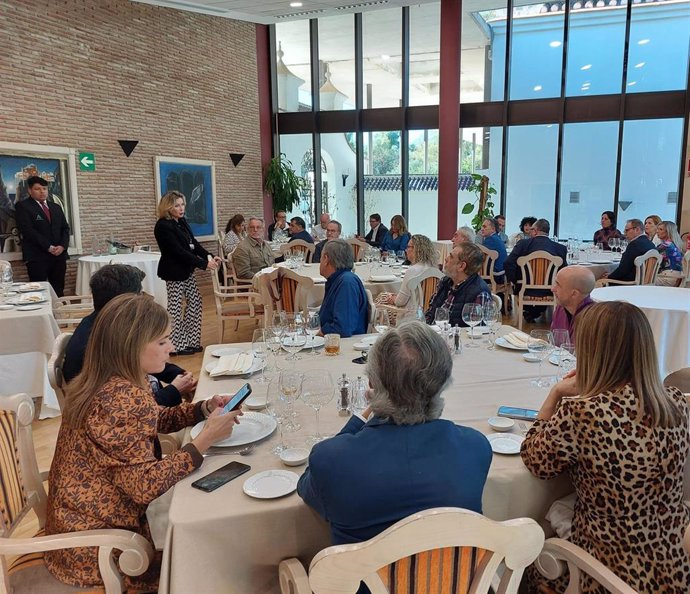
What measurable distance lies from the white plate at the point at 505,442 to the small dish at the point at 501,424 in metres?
0.04

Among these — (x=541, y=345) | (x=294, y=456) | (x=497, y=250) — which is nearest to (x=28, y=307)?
(x=294, y=456)

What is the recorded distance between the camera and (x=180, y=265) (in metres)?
5.85

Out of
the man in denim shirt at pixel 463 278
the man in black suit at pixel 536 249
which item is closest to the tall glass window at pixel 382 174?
the man in black suit at pixel 536 249

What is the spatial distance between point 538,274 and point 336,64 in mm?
7999

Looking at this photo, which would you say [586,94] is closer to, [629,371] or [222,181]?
[222,181]

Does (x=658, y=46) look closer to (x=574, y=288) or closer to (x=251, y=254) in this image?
(x=251, y=254)

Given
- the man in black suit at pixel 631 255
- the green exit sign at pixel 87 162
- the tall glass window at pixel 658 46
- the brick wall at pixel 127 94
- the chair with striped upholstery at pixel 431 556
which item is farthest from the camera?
the tall glass window at pixel 658 46

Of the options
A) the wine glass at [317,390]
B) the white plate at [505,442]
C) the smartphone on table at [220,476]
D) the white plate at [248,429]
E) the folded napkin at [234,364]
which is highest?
the wine glass at [317,390]

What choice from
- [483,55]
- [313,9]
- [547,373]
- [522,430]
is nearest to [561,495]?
[522,430]

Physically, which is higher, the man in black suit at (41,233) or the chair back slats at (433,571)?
the man in black suit at (41,233)

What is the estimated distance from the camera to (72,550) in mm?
1747

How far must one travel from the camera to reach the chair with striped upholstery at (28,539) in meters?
1.64

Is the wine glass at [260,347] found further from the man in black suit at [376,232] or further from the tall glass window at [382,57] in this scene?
the tall glass window at [382,57]

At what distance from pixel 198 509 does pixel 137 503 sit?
0.98ft
